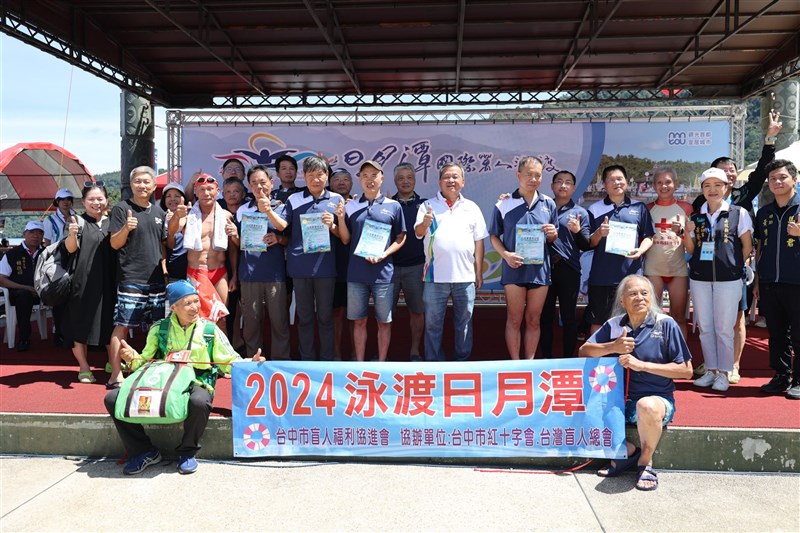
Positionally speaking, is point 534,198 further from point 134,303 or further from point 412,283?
point 134,303

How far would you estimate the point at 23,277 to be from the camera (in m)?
6.07

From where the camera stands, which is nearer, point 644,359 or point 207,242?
point 644,359

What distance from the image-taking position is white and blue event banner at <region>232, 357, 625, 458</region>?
322 centimetres

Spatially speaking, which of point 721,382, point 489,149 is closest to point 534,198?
point 721,382

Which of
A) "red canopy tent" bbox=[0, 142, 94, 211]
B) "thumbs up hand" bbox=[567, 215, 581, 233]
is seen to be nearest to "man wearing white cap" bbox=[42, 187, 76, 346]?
"thumbs up hand" bbox=[567, 215, 581, 233]

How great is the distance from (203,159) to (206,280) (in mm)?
3563

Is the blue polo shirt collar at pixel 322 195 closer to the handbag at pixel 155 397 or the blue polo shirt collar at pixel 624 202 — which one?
the handbag at pixel 155 397

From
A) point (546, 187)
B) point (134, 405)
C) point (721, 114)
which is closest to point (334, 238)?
point (134, 405)

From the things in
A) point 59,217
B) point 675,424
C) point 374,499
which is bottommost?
point 374,499

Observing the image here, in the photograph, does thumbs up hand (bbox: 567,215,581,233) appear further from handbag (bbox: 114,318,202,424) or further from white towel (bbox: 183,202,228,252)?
handbag (bbox: 114,318,202,424)

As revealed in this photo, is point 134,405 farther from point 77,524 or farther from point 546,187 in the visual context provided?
point 546,187

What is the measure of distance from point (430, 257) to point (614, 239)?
1.32m

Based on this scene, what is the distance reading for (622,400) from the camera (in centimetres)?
319

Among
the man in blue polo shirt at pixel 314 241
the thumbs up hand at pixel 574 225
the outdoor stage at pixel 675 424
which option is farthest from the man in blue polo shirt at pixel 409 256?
the outdoor stage at pixel 675 424
